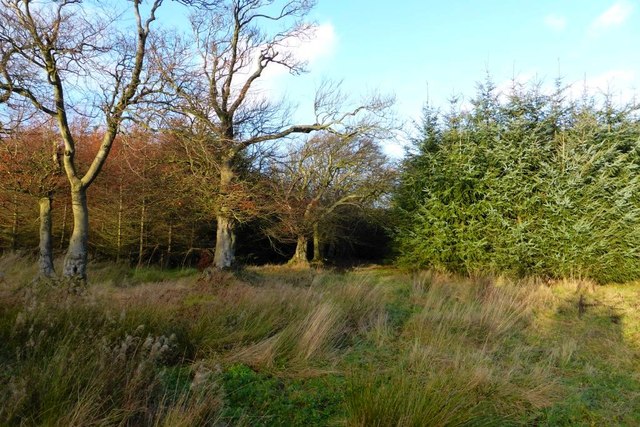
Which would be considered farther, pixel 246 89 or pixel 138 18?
pixel 246 89

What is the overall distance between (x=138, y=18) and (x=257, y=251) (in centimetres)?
1342

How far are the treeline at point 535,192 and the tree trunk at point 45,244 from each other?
10.2 metres

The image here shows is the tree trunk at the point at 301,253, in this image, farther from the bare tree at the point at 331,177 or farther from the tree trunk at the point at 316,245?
the tree trunk at the point at 316,245

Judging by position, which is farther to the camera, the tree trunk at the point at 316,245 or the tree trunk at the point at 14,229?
the tree trunk at the point at 316,245

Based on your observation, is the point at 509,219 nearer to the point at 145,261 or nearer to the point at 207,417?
the point at 207,417

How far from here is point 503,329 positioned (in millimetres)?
6828

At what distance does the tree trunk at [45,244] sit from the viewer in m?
9.95

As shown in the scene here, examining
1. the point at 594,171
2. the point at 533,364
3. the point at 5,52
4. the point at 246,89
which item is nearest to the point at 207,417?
the point at 533,364

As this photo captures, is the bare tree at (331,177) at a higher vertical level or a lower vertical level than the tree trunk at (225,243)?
higher

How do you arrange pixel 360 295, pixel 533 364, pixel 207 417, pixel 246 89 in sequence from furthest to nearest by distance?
1. pixel 246 89
2. pixel 360 295
3. pixel 533 364
4. pixel 207 417

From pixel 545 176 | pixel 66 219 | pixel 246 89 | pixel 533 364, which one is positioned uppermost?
pixel 246 89

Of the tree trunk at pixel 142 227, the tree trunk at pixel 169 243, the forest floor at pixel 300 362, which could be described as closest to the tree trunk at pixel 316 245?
the tree trunk at pixel 169 243

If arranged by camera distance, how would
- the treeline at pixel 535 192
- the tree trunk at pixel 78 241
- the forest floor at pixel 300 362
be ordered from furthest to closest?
the treeline at pixel 535 192, the tree trunk at pixel 78 241, the forest floor at pixel 300 362

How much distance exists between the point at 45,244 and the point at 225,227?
502 cm
